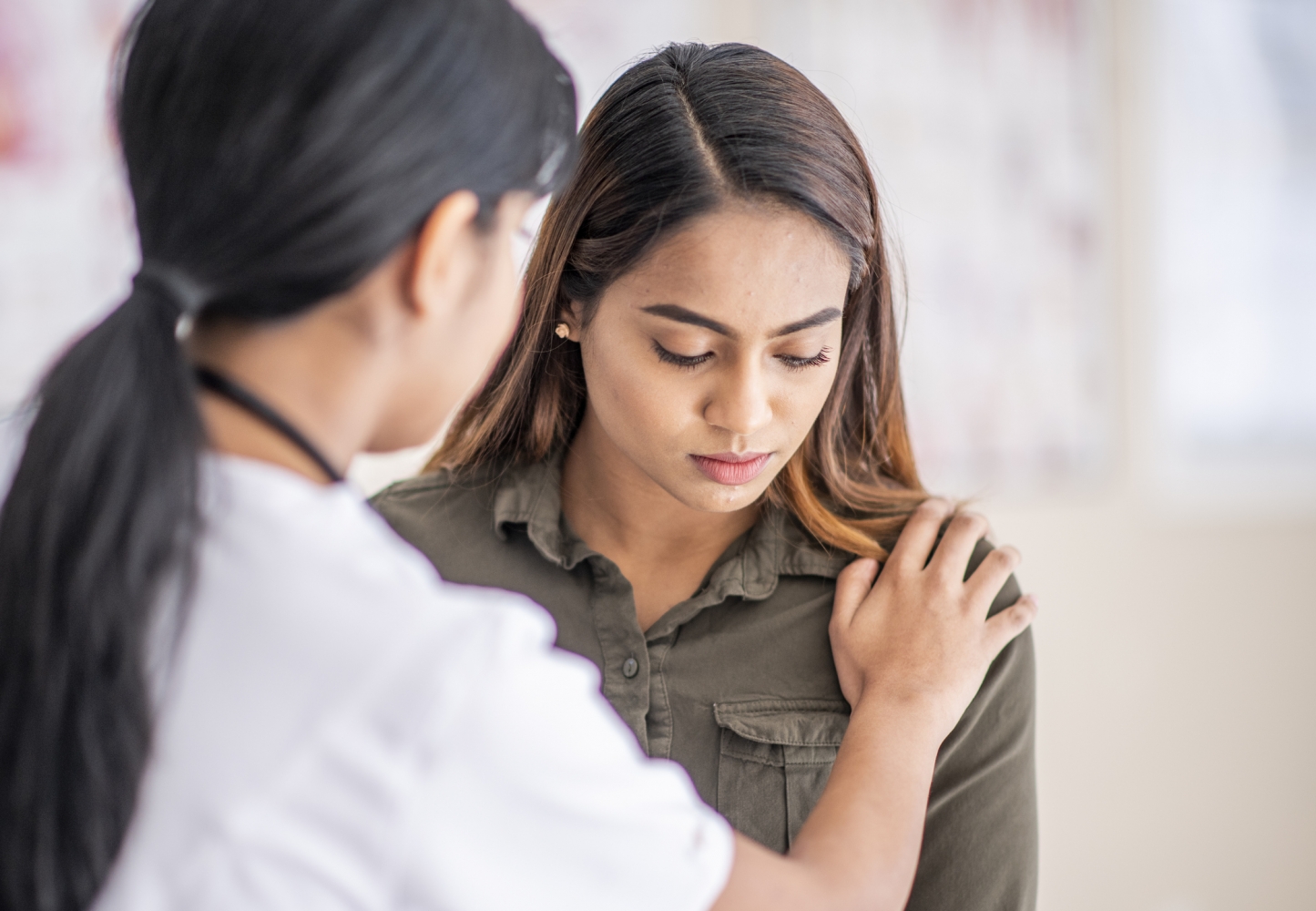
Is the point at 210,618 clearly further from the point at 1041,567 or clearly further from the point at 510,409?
the point at 1041,567

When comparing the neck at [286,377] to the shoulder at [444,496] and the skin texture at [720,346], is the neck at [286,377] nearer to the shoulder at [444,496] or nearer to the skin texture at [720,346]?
the skin texture at [720,346]

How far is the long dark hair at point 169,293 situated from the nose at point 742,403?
42 cm

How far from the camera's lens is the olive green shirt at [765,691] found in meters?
1.12

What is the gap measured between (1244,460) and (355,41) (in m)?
2.55

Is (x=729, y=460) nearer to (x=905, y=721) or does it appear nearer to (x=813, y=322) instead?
(x=813, y=322)

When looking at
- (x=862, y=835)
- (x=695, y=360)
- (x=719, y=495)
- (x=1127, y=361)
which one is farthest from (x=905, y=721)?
(x=1127, y=361)

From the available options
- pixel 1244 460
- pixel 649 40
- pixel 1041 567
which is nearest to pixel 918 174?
pixel 649 40

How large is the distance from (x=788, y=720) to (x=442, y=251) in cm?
66

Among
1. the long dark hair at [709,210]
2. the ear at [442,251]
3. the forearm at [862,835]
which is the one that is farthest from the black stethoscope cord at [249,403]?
the long dark hair at [709,210]

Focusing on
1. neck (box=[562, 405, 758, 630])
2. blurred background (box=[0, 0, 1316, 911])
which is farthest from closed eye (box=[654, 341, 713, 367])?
blurred background (box=[0, 0, 1316, 911])

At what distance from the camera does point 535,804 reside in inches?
25.2

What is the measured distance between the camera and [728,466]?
1134 mm

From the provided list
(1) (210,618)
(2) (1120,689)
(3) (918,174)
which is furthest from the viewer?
(2) (1120,689)

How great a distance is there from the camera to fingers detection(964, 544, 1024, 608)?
1.12 metres
